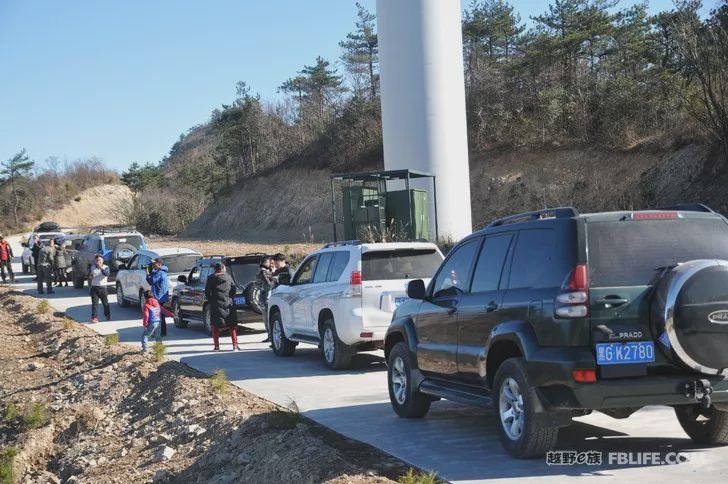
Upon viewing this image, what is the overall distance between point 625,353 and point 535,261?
1.10 m

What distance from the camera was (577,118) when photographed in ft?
157

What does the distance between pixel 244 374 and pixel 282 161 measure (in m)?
55.4

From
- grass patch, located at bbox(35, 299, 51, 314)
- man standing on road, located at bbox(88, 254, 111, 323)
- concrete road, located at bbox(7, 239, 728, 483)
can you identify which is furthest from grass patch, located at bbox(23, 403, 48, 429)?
grass patch, located at bbox(35, 299, 51, 314)

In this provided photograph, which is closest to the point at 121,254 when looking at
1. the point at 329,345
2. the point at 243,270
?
the point at 243,270

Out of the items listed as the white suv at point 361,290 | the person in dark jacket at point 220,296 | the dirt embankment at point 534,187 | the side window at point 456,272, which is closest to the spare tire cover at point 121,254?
the person in dark jacket at point 220,296

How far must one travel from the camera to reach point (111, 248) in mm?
31734

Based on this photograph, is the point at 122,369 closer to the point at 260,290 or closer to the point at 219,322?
the point at 219,322

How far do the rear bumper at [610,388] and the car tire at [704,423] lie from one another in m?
0.80

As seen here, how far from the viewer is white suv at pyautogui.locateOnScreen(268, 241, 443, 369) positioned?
1316 centimetres

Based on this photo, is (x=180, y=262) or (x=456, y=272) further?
(x=180, y=262)

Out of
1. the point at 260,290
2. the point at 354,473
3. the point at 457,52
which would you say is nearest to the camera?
the point at 354,473

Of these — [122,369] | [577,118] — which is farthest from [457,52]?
[122,369]

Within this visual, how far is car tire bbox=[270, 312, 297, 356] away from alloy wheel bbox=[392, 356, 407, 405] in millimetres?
6204

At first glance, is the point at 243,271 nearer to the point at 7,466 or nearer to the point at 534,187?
the point at 7,466
